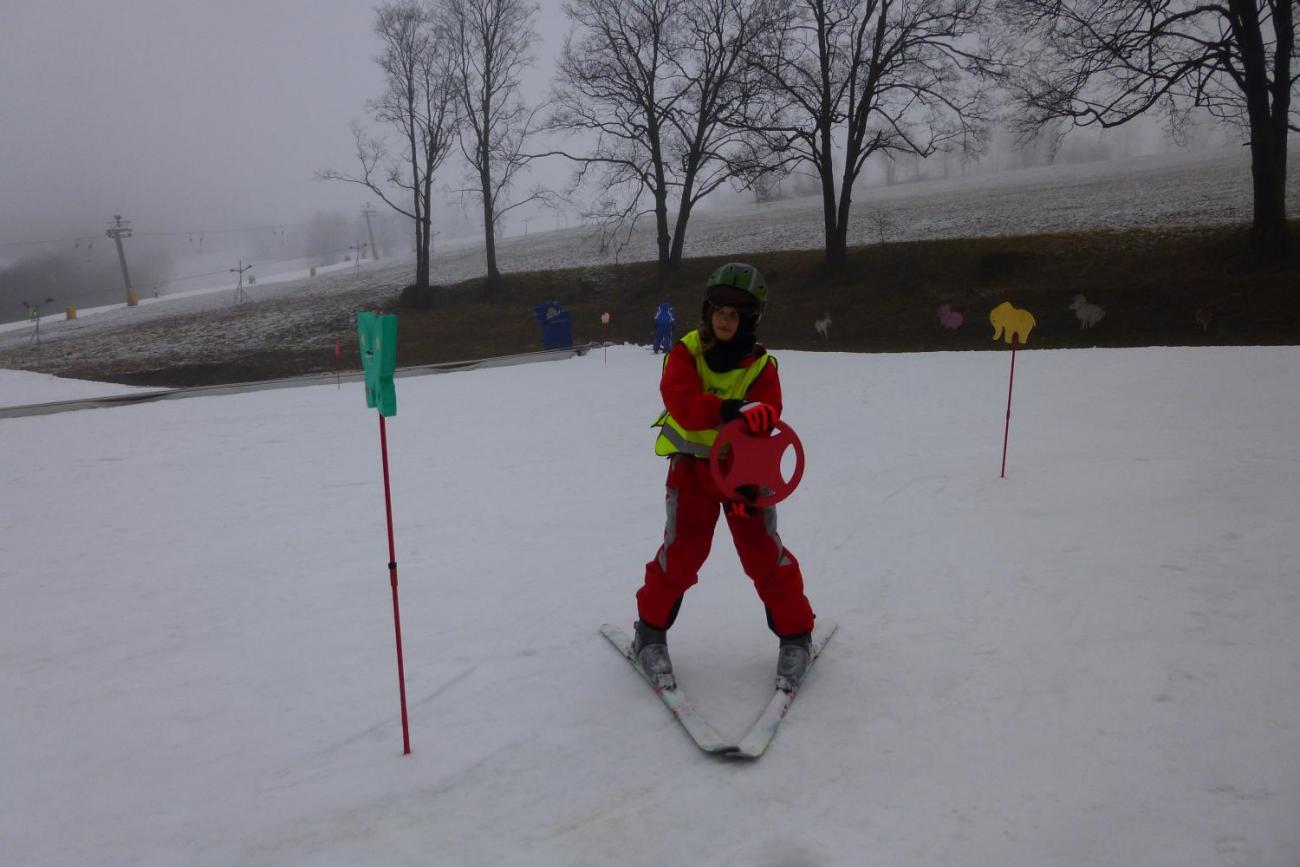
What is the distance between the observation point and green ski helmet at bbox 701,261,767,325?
3490mm

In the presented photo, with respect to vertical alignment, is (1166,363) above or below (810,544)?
above

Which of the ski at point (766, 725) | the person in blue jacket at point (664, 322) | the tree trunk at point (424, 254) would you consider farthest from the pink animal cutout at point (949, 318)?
the tree trunk at point (424, 254)

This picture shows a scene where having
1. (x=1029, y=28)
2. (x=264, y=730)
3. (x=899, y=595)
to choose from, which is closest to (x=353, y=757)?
(x=264, y=730)

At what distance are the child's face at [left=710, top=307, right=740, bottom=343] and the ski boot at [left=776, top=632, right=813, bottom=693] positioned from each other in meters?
1.54

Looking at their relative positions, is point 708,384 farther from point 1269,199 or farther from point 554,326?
point 554,326

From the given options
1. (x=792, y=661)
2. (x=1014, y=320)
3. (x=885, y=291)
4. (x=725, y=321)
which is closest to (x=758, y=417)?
(x=725, y=321)

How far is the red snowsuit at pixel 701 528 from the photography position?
11.5ft

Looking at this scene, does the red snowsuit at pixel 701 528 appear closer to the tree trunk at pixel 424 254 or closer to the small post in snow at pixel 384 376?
the small post in snow at pixel 384 376

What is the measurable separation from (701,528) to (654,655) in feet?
2.39

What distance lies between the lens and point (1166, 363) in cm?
1185

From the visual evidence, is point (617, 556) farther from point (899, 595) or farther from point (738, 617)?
point (899, 595)

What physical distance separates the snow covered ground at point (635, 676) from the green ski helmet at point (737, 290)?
1904 mm

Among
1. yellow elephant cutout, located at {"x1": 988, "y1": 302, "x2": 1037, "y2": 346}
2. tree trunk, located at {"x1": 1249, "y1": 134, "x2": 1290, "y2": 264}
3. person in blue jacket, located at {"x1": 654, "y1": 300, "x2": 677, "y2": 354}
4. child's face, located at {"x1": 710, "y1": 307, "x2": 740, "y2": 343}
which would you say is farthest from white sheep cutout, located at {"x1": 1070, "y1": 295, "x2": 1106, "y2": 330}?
child's face, located at {"x1": 710, "y1": 307, "x2": 740, "y2": 343}

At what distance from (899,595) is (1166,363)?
32.4 feet
